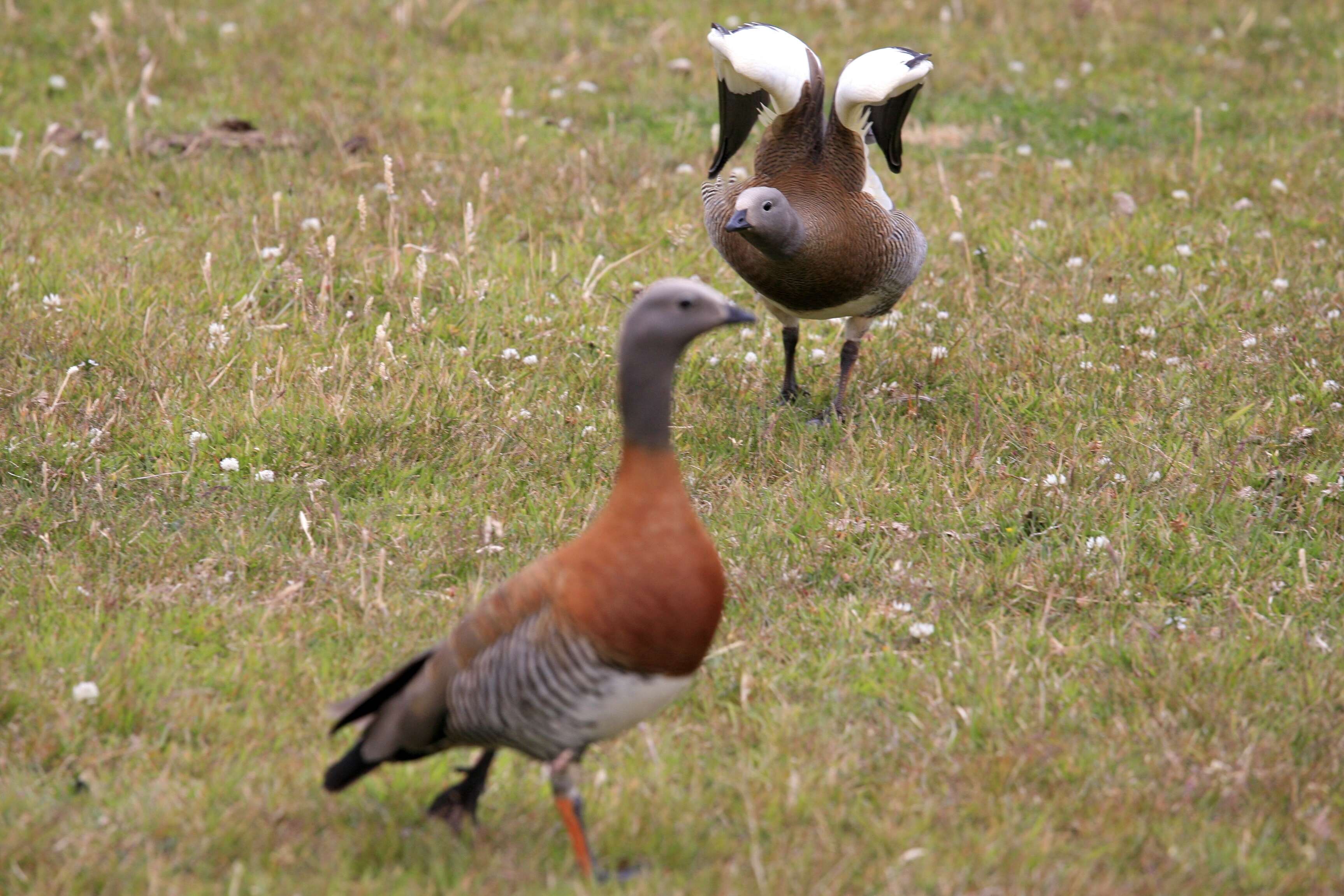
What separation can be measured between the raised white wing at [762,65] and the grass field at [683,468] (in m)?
1.09

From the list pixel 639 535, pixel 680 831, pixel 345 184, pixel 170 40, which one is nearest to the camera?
pixel 639 535

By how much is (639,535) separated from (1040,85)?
868 cm

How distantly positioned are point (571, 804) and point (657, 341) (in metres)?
1.13

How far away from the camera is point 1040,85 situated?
1076cm

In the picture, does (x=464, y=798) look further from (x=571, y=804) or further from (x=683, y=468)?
(x=683, y=468)

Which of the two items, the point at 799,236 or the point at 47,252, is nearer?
the point at 799,236

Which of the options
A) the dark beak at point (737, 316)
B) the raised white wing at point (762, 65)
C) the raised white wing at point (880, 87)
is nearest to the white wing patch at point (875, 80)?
the raised white wing at point (880, 87)

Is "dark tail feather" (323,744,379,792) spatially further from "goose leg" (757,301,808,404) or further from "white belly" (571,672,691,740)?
"goose leg" (757,301,808,404)

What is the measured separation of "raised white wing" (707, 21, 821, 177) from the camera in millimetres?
5988

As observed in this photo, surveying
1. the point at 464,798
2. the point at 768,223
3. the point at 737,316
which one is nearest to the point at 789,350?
the point at 768,223

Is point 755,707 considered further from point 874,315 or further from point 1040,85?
point 1040,85

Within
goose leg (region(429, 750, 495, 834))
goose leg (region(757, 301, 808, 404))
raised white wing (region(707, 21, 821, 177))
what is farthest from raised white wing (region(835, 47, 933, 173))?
goose leg (region(429, 750, 495, 834))

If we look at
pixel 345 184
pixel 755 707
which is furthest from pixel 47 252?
pixel 755 707

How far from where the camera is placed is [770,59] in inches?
235
